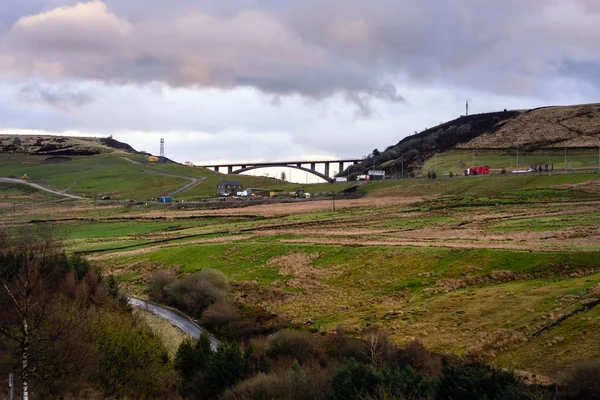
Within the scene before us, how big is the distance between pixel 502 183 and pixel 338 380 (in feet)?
354

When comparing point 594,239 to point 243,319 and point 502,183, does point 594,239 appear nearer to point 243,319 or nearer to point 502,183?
point 243,319

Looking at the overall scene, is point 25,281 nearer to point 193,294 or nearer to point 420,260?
point 193,294

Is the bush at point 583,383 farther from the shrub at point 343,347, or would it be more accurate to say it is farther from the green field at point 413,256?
the shrub at point 343,347

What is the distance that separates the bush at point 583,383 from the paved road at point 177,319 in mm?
25997

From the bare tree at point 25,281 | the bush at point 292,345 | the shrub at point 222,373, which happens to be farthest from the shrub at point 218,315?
the shrub at point 222,373

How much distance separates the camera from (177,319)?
52438mm

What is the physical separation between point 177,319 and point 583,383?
116 ft

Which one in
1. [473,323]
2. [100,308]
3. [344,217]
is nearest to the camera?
[473,323]

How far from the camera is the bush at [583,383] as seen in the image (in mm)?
24703

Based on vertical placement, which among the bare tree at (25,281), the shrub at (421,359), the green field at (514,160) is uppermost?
the green field at (514,160)

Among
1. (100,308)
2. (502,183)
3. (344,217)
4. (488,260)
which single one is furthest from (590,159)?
(100,308)

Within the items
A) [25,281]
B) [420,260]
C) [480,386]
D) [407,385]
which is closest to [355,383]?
[407,385]

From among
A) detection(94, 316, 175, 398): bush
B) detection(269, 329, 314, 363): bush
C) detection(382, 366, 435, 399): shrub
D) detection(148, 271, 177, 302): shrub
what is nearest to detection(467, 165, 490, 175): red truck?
detection(148, 271, 177, 302): shrub

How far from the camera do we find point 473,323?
40219 mm
